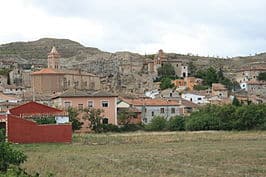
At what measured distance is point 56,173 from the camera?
20.8 meters

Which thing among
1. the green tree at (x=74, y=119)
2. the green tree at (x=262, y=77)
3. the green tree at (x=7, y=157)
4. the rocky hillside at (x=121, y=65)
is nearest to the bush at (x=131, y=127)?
the green tree at (x=74, y=119)

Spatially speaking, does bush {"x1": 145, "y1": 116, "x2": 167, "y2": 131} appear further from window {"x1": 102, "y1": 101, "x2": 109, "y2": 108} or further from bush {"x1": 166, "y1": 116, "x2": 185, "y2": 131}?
window {"x1": 102, "y1": 101, "x2": 109, "y2": 108}

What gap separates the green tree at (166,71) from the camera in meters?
139

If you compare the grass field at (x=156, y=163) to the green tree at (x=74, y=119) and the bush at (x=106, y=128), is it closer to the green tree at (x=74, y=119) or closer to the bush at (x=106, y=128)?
the green tree at (x=74, y=119)

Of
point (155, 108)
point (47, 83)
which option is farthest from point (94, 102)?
point (47, 83)

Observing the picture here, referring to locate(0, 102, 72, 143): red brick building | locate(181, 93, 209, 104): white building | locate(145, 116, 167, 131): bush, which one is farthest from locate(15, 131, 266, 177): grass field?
locate(181, 93, 209, 104): white building

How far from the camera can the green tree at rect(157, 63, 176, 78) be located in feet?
455

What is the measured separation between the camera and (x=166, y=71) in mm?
139750

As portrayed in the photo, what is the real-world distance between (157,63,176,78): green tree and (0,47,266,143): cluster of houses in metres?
2.22

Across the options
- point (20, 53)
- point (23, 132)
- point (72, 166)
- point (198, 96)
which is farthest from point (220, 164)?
point (20, 53)

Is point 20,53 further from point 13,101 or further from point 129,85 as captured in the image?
point 13,101

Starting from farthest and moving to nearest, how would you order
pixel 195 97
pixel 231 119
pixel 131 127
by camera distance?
pixel 195 97
pixel 131 127
pixel 231 119

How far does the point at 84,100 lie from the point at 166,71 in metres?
74.8

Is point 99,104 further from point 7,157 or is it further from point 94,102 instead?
point 7,157
